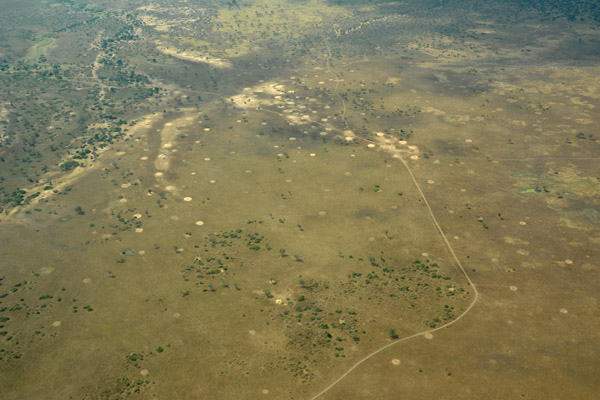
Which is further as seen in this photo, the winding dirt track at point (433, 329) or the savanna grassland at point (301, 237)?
the savanna grassland at point (301, 237)

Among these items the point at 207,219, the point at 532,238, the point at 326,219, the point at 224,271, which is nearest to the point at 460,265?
the point at 532,238

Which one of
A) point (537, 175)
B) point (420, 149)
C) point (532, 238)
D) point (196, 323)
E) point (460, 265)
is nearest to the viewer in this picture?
point (196, 323)

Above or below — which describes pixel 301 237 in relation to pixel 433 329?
below

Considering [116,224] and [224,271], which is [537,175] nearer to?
[224,271]

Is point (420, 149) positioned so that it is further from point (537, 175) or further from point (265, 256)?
point (265, 256)

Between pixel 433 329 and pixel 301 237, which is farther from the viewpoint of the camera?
pixel 301 237

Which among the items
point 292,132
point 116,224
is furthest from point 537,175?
point 116,224

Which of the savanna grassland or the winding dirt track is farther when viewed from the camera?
the savanna grassland

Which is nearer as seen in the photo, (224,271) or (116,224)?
(224,271)

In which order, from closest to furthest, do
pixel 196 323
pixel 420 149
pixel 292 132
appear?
pixel 196 323, pixel 420 149, pixel 292 132
